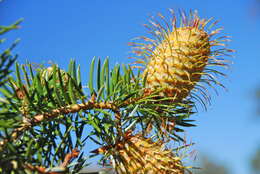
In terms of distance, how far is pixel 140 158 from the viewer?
67 cm

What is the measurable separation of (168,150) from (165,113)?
0.28 ft

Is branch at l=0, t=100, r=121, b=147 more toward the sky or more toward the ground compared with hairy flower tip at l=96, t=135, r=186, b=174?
more toward the sky

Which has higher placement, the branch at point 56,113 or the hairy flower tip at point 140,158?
the branch at point 56,113

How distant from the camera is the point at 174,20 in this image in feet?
2.82

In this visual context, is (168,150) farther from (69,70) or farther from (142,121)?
(69,70)

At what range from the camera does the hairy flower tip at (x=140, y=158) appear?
2.16 ft

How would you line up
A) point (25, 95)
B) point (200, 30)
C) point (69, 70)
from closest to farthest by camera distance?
point (25, 95)
point (69, 70)
point (200, 30)

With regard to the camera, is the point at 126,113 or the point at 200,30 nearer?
the point at 126,113

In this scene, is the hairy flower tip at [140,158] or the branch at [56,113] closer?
the branch at [56,113]

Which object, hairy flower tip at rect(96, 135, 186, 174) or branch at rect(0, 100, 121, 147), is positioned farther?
hairy flower tip at rect(96, 135, 186, 174)

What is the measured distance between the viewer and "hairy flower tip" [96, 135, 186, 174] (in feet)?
2.16

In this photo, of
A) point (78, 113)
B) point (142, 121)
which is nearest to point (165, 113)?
point (142, 121)

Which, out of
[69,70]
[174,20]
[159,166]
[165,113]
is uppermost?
[174,20]

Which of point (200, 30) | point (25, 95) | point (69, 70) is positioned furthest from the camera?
point (200, 30)
